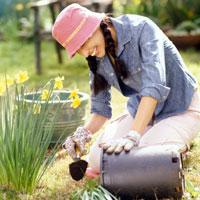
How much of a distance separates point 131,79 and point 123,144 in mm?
599

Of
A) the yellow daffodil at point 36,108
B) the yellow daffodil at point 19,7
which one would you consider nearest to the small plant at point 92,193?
the yellow daffodil at point 36,108

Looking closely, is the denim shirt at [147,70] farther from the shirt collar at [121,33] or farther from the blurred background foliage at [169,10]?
the blurred background foliage at [169,10]

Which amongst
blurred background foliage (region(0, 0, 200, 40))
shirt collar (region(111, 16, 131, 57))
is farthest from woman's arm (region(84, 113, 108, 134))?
blurred background foliage (region(0, 0, 200, 40))

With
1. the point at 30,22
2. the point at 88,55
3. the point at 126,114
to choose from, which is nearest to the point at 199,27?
the point at 30,22

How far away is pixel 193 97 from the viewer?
4086 millimetres

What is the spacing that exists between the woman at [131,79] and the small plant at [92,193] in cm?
22

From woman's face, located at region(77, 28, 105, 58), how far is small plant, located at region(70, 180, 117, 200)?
725 millimetres

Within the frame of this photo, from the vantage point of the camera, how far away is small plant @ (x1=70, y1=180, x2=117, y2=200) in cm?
327

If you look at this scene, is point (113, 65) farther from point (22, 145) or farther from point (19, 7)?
point (19, 7)

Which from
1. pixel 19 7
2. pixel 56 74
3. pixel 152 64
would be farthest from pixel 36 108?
pixel 19 7

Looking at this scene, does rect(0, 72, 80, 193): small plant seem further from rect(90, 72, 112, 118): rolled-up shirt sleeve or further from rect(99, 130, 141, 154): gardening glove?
rect(90, 72, 112, 118): rolled-up shirt sleeve

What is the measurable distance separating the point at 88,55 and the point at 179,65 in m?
0.63

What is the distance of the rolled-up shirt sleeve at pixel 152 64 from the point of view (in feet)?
11.4

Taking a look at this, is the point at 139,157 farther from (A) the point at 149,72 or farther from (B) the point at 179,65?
(B) the point at 179,65
